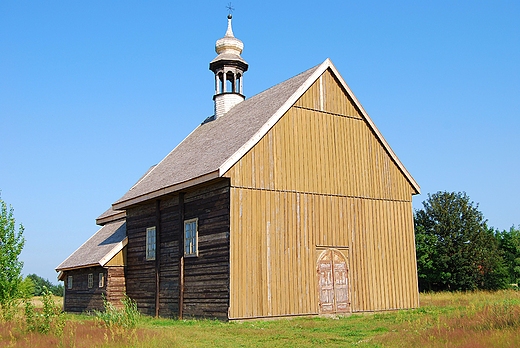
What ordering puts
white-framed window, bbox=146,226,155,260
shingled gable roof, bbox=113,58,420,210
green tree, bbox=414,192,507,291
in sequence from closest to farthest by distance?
shingled gable roof, bbox=113,58,420,210 → white-framed window, bbox=146,226,155,260 → green tree, bbox=414,192,507,291

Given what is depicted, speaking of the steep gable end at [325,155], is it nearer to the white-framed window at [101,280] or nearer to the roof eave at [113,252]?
the roof eave at [113,252]

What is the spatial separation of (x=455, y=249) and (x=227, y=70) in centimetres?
2854

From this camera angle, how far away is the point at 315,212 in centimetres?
2161

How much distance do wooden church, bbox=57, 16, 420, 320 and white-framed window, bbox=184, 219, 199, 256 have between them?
0.05m

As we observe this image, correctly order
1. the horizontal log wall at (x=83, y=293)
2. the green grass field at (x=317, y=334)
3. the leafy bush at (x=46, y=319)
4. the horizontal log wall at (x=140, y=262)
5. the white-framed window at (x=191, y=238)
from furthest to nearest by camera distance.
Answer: the horizontal log wall at (x=83, y=293)
the horizontal log wall at (x=140, y=262)
the white-framed window at (x=191, y=238)
the leafy bush at (x=46, y=319)
the green grass field at (x=317, y=334)

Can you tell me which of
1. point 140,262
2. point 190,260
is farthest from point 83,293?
point 190,260

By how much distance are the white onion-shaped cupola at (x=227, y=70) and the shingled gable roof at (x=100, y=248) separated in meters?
8.25

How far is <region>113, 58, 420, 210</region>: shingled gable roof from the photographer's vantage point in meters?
20.6

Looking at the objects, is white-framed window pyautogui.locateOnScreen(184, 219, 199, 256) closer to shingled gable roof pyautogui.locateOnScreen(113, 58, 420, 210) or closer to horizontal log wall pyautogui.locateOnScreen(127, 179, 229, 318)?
horizontal log wall pyautogui.locateOnScreen(127, 179, 229, 318)

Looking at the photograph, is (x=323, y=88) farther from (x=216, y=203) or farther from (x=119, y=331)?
(x=119, y=331)

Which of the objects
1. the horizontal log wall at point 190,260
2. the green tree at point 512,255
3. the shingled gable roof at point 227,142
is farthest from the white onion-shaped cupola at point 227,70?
the green tree at point 512,255

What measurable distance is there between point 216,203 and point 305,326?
543 centimetres

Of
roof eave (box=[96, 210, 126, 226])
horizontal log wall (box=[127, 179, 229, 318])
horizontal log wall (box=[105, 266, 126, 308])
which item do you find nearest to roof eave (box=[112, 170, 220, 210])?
horizontal log wall (box=[127, 179, 229, 318])

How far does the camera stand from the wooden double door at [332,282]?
2127cm
